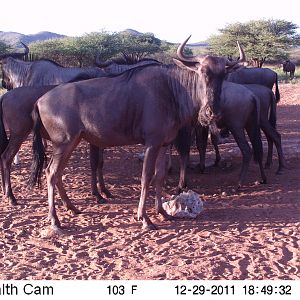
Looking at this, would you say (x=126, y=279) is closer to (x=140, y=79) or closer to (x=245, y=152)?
(x=140, y=79)

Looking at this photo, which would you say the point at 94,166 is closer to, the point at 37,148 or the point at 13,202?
the point at 37,148

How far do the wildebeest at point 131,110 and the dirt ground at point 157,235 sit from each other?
41 cm

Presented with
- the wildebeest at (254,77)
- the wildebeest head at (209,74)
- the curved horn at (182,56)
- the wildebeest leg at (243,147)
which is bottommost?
the wildebeest leg at (243,147)

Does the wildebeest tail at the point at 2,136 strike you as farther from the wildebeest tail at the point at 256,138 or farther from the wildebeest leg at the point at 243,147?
the wildebeest tail at the point at 256,138

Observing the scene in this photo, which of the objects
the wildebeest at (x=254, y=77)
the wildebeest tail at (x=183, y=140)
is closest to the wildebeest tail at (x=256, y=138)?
the wildebeest tail at (x=183, y=140)

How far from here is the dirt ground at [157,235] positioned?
4.31 metres

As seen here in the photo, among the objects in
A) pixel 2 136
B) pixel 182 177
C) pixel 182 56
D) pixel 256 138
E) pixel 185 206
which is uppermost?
pixel 182 56

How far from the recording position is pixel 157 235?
5.26 meters

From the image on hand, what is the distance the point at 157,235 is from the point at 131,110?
1.52 meters

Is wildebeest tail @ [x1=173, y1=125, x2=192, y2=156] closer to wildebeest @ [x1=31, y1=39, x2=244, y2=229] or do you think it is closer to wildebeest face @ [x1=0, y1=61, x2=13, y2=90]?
wildebeest @ [x1=31, y1=39, x2=244, y2=229]

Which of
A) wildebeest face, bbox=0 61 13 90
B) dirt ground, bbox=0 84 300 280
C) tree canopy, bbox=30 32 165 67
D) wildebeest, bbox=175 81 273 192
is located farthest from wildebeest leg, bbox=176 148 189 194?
tree canopy, bbox=30 32 165 67

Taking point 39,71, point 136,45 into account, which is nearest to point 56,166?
point 39,71

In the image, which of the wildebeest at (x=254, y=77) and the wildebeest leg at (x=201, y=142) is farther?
the wildebeest at (x=254, y=77)

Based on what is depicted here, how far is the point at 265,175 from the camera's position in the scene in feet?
25.5
